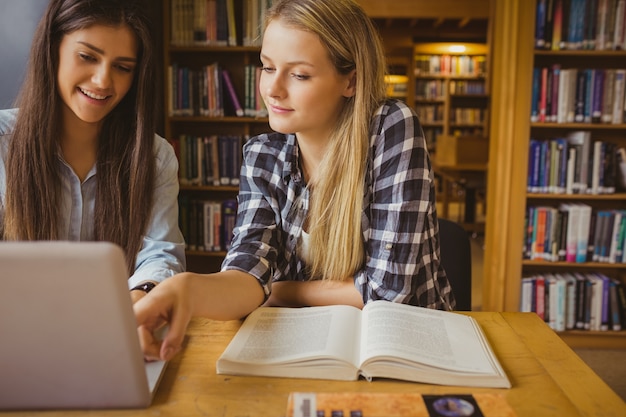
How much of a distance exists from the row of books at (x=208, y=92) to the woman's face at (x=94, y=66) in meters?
1.83

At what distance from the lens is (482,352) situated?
846 mm

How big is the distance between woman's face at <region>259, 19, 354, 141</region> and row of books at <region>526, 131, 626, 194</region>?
2.05m

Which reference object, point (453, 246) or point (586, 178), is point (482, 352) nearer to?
point (453, 246)

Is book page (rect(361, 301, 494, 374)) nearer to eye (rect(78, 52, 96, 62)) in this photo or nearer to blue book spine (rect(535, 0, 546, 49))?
eye (rect(78, 52, 96, 62))

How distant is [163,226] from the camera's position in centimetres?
139

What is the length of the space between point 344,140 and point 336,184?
0.32 ft

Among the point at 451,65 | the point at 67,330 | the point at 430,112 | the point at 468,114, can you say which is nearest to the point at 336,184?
the point at 67,330

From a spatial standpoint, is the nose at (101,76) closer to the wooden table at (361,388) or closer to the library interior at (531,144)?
the wooden table at (361,388)

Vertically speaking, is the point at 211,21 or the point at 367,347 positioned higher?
the point at 211,21

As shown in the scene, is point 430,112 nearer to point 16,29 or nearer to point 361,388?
point 16,29

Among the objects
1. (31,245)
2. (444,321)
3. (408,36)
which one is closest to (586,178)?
(444,321)

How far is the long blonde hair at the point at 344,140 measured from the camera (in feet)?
3.94

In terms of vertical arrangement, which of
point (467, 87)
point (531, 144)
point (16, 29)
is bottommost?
point (531, 144)

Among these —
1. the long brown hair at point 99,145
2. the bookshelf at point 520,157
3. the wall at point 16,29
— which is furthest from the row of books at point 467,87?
the long brown hair at point 99,145
